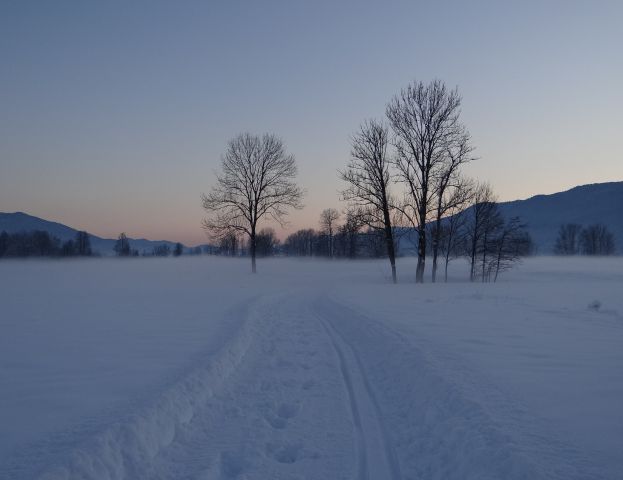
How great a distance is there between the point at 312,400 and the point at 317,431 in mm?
1124

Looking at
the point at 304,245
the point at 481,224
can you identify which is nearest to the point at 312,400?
Answer: the point at 481,224

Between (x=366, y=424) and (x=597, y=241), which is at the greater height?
(x=597, y=241)

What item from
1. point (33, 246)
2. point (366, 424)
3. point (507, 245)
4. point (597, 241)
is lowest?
point (366, 424)

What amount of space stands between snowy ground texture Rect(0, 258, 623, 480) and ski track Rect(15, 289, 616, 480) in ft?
0.08

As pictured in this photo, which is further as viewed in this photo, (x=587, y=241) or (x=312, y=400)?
(x=587, y=241)

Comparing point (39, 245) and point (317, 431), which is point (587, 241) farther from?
point (39, 245)

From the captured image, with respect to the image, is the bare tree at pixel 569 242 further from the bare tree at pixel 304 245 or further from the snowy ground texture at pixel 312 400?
the snowy ground texture at pixel 312 400

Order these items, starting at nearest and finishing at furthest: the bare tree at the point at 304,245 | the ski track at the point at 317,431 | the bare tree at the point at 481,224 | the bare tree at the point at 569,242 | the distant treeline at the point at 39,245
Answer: the ski track at the point at 317,431 → the bare tree at the point at 481,224 → the distant treeline at the point at 39,245 → the bare tree at the point at 569,242 → the bare tree at the point at 304,245

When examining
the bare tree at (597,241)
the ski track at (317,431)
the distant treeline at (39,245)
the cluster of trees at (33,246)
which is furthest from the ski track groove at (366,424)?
the bare tree at (597,241)

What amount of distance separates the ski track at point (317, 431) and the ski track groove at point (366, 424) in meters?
0.02

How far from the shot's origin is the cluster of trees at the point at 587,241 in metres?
114

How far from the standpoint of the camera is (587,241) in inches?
4560

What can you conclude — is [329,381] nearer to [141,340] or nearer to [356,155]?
[141,340]

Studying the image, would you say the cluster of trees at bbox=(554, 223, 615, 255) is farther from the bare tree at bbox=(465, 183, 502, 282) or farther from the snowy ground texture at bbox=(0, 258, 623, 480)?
the snowy ground texture at bbox=(0, 258, 623, 480)
